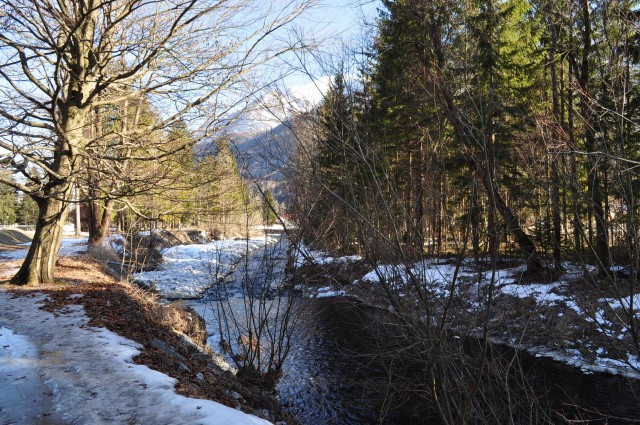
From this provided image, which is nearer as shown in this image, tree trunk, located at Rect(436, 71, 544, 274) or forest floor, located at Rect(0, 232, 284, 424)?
tree trunk, located at Rect(436, 71, 544, 274)

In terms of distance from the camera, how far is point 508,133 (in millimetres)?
16234

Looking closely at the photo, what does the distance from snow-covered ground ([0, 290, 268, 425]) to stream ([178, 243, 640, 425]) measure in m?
2.29

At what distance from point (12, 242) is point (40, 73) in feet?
69.9

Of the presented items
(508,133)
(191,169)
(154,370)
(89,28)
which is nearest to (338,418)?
(154,370)

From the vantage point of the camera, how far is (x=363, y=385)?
776 centimetres

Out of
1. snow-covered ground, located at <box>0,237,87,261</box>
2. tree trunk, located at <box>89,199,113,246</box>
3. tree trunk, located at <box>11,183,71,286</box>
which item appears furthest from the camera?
tree trunk, located at <box>89,199,113,246</box>

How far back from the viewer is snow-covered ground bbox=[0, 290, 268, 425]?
3.72 metres

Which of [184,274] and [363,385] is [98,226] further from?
[363,385]

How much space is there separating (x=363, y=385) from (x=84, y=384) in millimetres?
4916

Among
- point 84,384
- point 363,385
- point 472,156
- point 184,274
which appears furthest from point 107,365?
point 184,274

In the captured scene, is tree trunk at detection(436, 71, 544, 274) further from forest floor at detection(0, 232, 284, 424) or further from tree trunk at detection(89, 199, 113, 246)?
tree trunk at detection(89, 199, 113, 246)

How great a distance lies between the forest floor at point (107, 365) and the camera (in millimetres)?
3826

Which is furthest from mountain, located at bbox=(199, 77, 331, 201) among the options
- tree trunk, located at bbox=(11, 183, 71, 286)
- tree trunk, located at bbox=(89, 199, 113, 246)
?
tree trunk, located at bbox=(89, 199, 113, 246)

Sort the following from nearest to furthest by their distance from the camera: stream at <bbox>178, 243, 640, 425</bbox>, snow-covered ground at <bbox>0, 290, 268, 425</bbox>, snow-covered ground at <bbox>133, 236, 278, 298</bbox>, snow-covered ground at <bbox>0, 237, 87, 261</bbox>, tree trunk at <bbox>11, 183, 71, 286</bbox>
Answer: snow-covered ground at <bbox>0, 290, 268, 425</bbox> → stream at <bbox>178, 243, 640, 425</bbox> → tree trunk at <bbox>11, 183, 71, 286</bbox> → snow-covered ground at <bbox>133, 236, 278, 298</bbox> → snow-covered ground at <bbox>0, 237, 87, 261</bbox>
